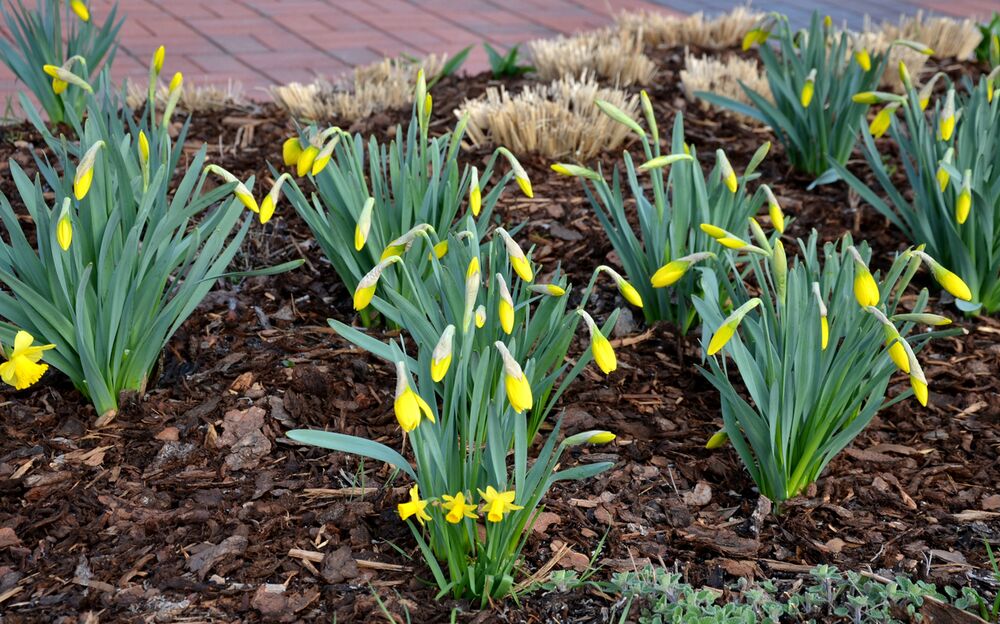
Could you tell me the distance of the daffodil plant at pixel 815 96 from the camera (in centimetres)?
334

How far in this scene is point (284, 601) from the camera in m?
1.86

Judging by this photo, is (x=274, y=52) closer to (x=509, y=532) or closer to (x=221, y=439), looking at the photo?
(x=221, y=439)

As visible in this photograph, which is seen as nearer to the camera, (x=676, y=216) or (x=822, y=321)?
(x=822, y=321)

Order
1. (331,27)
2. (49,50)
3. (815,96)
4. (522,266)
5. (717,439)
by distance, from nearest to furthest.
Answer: (522,266), (717,439), (815,96), (49,50), (331,27)

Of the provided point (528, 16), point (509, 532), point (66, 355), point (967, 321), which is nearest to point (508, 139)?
point (967, 321)

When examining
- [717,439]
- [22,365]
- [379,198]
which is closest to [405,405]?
[22,365]

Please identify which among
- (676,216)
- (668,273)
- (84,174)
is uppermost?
(84,174)

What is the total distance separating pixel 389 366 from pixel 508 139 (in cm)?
136

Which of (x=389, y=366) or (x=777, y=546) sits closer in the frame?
(x=777, y=546)

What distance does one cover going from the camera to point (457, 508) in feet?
5.32

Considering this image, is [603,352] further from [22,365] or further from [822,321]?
[22,365]

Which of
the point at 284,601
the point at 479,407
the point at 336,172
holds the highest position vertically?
the point at 336,172

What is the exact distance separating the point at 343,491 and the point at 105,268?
67 cm

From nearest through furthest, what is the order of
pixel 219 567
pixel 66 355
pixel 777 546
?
pixel 219 567, pixel 777 546, pixel 66 355
